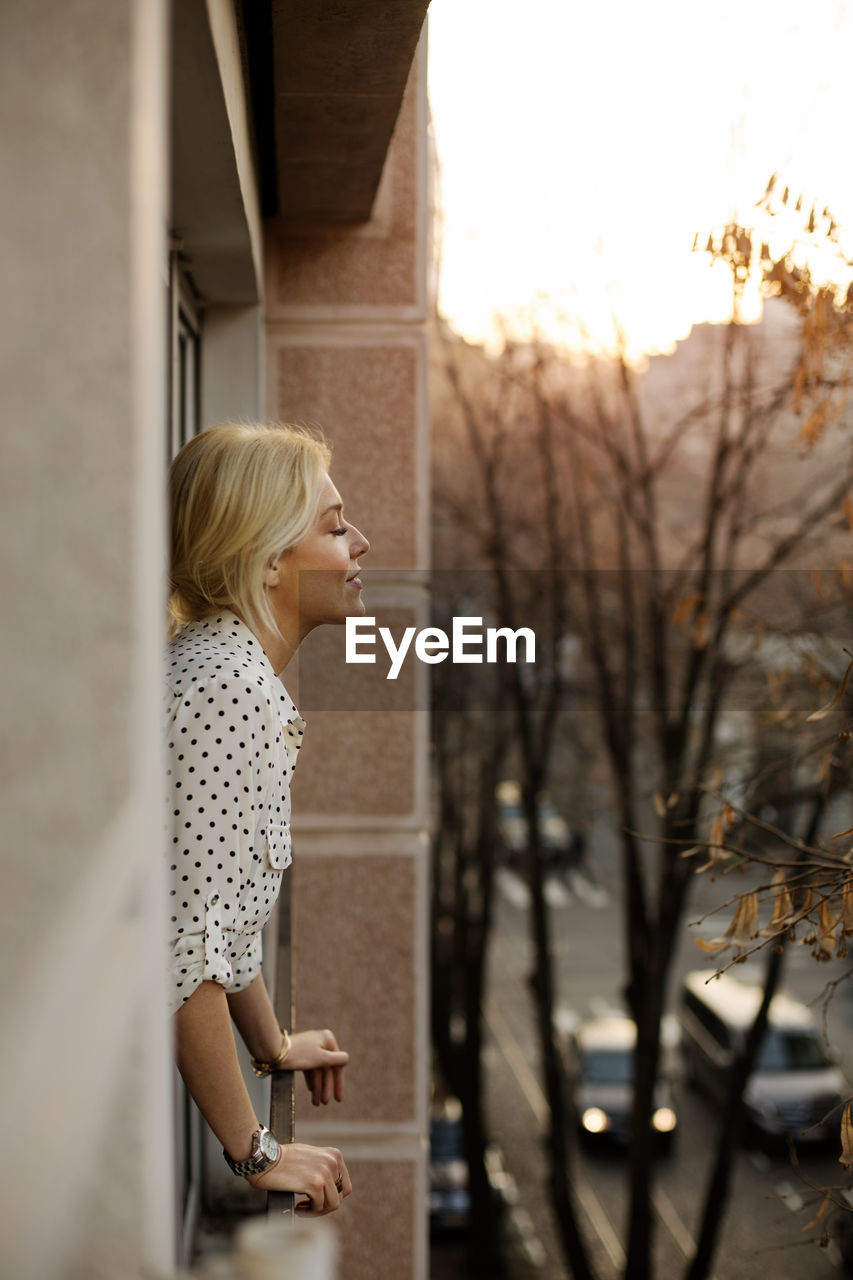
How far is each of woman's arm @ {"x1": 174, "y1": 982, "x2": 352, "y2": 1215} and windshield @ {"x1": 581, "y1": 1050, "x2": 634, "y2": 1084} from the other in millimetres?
13905

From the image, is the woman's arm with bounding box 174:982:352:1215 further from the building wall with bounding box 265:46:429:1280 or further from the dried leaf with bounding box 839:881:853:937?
the building wall with bounding box 265:46:429:1280

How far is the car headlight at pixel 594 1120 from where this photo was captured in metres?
14.5

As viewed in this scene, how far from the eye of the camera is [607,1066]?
587 inches

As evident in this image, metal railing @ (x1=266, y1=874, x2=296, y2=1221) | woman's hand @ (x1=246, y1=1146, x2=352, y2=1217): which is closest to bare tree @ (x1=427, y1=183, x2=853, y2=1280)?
metal railing @ (x1=266, y1=874, x2=296, y2=1221)

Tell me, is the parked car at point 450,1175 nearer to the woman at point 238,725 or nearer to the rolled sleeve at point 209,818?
the woman at point 238,725

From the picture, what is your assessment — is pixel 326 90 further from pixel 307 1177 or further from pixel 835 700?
pixel 307 1177

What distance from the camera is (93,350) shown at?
2.62 ft

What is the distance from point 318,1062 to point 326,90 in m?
1.85

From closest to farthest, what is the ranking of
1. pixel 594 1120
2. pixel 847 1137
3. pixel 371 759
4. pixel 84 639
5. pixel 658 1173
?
1. pixel 84 639
2. pixel 847 1137
3. pixel 371 759
4. pixel 658 1173
5. pixel 594 1120


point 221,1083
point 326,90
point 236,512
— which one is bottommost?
point 221,1083

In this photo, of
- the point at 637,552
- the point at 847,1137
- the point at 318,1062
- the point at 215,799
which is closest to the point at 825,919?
the point at 847,1137

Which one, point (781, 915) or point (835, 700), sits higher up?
point (835, 700)

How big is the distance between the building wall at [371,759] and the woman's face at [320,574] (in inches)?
72.6

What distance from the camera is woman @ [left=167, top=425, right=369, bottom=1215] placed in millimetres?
1528
